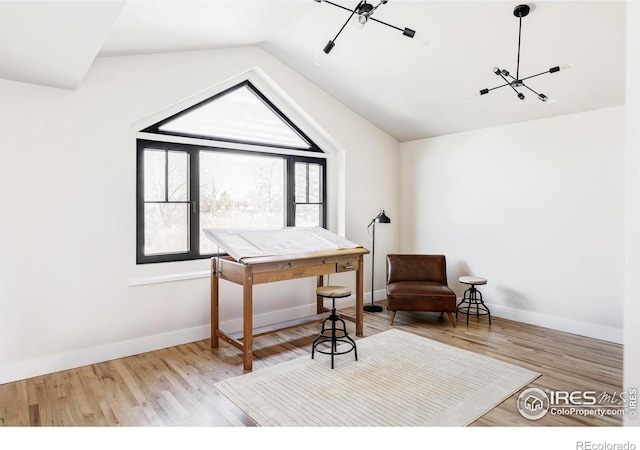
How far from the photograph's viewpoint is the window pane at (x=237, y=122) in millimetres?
4047

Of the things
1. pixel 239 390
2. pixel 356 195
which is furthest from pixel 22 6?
pixel 356 195

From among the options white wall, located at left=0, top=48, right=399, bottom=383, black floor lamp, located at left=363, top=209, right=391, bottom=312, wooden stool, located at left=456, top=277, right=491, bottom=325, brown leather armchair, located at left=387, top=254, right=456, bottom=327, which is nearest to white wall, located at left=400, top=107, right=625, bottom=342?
wooden stool, located at left=456, top=277, right=491, bottom=325

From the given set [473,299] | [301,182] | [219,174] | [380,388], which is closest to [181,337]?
[219,174]

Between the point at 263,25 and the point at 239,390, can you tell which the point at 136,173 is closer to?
the point at 263,25

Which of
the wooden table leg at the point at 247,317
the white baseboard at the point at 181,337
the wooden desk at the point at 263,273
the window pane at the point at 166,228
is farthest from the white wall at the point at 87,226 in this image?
the wooden table leg at the point at 247,317

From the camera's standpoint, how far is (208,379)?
304 cm

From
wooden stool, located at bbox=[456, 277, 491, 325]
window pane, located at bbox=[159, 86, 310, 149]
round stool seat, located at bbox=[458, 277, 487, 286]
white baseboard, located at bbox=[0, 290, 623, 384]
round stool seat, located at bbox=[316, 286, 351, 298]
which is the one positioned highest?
window pane, located at bbox=[159, 86, 310, 149]

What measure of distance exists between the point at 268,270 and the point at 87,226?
1.71 metres

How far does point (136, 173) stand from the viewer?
143 inches

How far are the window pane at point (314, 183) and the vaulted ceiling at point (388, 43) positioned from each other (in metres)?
1.11

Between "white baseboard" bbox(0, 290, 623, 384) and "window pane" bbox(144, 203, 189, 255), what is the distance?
2.96 ft

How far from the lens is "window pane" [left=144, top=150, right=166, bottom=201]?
375 centimetres

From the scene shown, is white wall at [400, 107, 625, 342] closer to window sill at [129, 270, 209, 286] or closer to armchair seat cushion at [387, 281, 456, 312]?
armchair seat cushion at [387, 281, 456, 312]
